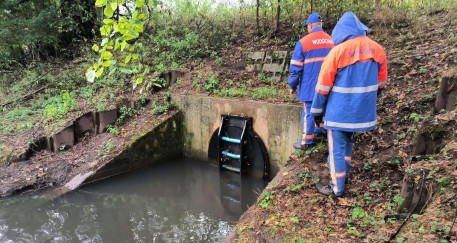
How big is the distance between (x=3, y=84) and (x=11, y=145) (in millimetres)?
5078

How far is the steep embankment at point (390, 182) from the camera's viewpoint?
8.27 ft

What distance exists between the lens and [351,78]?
2.96 m

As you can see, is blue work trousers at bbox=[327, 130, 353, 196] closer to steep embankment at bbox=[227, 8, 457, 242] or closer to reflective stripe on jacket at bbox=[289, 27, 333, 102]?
steep embankment at bbox=[227, 8, 457, 242]

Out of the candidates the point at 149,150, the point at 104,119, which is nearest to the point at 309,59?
the point at 149,150

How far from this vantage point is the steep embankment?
2.52 meters

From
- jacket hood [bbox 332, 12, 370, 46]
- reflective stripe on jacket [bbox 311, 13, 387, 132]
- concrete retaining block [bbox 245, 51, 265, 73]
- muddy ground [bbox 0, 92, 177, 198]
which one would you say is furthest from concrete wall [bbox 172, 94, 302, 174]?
jacket hood [bbox 332, 12, 370, 46]

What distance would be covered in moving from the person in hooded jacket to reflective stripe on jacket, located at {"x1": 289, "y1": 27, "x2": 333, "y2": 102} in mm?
972

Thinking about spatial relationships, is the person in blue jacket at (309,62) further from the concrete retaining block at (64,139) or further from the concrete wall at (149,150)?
the concrete retaining block at (64,139)

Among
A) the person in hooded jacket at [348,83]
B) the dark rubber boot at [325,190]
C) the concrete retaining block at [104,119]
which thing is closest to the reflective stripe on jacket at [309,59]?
the person in hooded jacket at [348,83]

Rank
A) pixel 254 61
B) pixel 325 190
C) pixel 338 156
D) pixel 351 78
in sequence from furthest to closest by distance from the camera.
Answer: pixel 254 61, pixel 325 190, pixel 338 156, pixel 351 78

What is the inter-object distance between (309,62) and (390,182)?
2.04 m

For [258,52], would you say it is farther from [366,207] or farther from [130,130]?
[366,207]

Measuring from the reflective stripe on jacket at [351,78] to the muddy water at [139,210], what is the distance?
2729 millimetres

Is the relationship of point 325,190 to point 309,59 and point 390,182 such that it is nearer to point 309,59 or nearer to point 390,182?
point 390,182
